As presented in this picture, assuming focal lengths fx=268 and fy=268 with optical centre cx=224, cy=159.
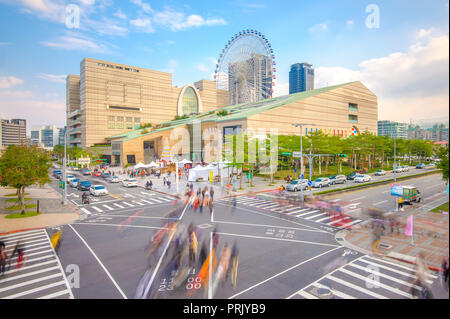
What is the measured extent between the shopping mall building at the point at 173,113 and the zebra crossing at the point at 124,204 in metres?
16.6

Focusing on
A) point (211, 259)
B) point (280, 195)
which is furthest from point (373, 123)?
point (211, 259)

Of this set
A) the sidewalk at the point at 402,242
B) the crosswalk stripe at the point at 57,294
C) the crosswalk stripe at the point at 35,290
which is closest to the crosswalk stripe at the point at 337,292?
the sidewalk at the point at 402,242

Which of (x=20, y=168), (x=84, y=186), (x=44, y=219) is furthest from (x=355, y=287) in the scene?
(x=84, y=186)

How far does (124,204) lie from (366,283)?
24588 mm

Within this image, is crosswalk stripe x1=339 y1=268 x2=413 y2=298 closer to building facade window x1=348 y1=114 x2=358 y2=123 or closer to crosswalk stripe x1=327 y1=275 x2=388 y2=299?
crosswalk stripe x1=327 y1=275 x2=388 y2=299

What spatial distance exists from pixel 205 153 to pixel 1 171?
57.3m

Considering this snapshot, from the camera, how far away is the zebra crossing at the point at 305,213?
20.2 m

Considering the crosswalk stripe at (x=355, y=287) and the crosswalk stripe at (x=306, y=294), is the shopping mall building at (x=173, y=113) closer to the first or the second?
the crosswalk stripe at (x=355, y=287)

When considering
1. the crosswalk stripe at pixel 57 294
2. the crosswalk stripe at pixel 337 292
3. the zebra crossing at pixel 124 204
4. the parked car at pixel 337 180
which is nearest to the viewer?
the crosswalk stripe at pixel 337 292

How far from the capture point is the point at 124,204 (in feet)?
94.7

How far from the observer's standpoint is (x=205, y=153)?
261 ft

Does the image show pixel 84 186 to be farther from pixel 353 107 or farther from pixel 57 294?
pixel 353 107

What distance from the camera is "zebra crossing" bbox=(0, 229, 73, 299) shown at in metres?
10.2

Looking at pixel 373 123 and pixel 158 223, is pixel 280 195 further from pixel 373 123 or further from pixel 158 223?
pixel 373 123
